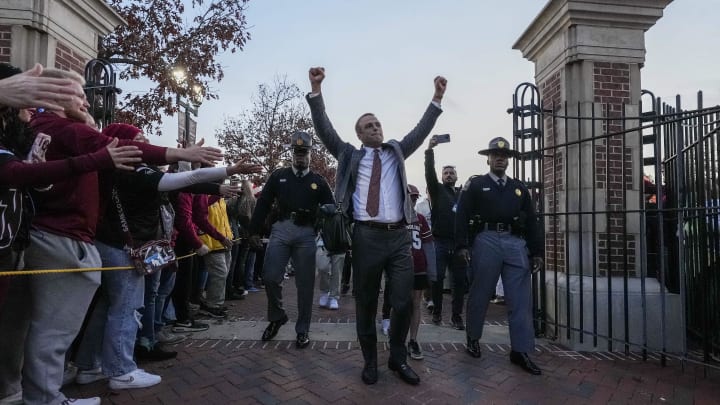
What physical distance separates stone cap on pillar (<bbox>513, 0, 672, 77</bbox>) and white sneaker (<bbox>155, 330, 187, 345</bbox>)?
17.1ft

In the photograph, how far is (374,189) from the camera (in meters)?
3.61

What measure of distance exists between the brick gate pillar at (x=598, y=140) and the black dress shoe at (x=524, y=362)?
1055 millimetres

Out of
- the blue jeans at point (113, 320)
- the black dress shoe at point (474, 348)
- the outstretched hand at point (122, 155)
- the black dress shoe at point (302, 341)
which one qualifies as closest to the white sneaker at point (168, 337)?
the blue jeans at point (113, 320)

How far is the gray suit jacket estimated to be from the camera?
145 inches

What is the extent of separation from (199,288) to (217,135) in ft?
57.4

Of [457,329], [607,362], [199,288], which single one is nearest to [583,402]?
[607,362]

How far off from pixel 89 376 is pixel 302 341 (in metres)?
1.82

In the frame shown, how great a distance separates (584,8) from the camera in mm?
4883

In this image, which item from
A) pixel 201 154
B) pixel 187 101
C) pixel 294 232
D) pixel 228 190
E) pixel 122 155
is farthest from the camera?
pixel 187 101

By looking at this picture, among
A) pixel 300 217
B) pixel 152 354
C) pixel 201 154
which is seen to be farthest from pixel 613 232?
pixel 152 354

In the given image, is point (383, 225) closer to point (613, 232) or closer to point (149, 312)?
point (149, 312)

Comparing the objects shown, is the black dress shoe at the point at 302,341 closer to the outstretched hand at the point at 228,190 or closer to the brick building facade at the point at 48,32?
the outstretched hand at the point at 228,190

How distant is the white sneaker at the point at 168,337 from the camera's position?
168 inches

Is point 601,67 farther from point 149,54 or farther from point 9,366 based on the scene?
point 149,54
